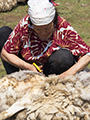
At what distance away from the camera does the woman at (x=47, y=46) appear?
178 centimetres

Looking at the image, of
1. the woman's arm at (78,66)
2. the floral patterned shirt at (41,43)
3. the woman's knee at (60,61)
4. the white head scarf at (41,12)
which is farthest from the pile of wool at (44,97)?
the white head scarf at (41,12)

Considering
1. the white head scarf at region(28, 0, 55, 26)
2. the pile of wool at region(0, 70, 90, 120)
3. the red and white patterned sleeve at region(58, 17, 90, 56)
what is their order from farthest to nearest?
1. the red and white patterned sleeve at region(58, 17, 90, 56)
2. the white head scarf at region(28, 0, 55, 26)
3. the pile of wool at region(0, 70, 90, 120)

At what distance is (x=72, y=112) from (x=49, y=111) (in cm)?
17

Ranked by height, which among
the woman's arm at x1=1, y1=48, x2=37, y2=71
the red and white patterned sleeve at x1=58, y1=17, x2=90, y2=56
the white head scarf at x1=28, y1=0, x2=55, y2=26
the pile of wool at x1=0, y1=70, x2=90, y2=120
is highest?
the white head scarf at x1=28, y1=0, x2=55, y2=26

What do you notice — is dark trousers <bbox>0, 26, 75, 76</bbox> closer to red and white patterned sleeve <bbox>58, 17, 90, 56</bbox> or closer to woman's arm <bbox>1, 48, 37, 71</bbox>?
red and white patterned sleeve <bbox>58, 17, 90, 56</bbox>

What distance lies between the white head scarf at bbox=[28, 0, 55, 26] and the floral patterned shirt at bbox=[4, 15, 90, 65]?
0.26 meters

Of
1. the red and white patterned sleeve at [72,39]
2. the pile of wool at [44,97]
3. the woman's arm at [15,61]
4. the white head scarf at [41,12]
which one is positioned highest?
the white head scarf at [41,12]

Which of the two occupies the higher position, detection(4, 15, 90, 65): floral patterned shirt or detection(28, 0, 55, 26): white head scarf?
detection(28, 0, 55, 26): white head scarf

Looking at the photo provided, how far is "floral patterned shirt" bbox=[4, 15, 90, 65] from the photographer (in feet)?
6.10

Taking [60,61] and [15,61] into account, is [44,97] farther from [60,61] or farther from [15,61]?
[15,61]

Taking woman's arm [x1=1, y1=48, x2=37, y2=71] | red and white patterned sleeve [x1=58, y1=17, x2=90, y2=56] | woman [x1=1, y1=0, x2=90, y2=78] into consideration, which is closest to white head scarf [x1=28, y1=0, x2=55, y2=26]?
woman [x1=1, y1=0, x2=90, y2=78]

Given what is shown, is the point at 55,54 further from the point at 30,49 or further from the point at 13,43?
the point at 13,43

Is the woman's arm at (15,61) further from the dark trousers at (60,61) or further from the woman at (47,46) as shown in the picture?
the dark trousers at (60,61)

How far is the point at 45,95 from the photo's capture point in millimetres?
1444
